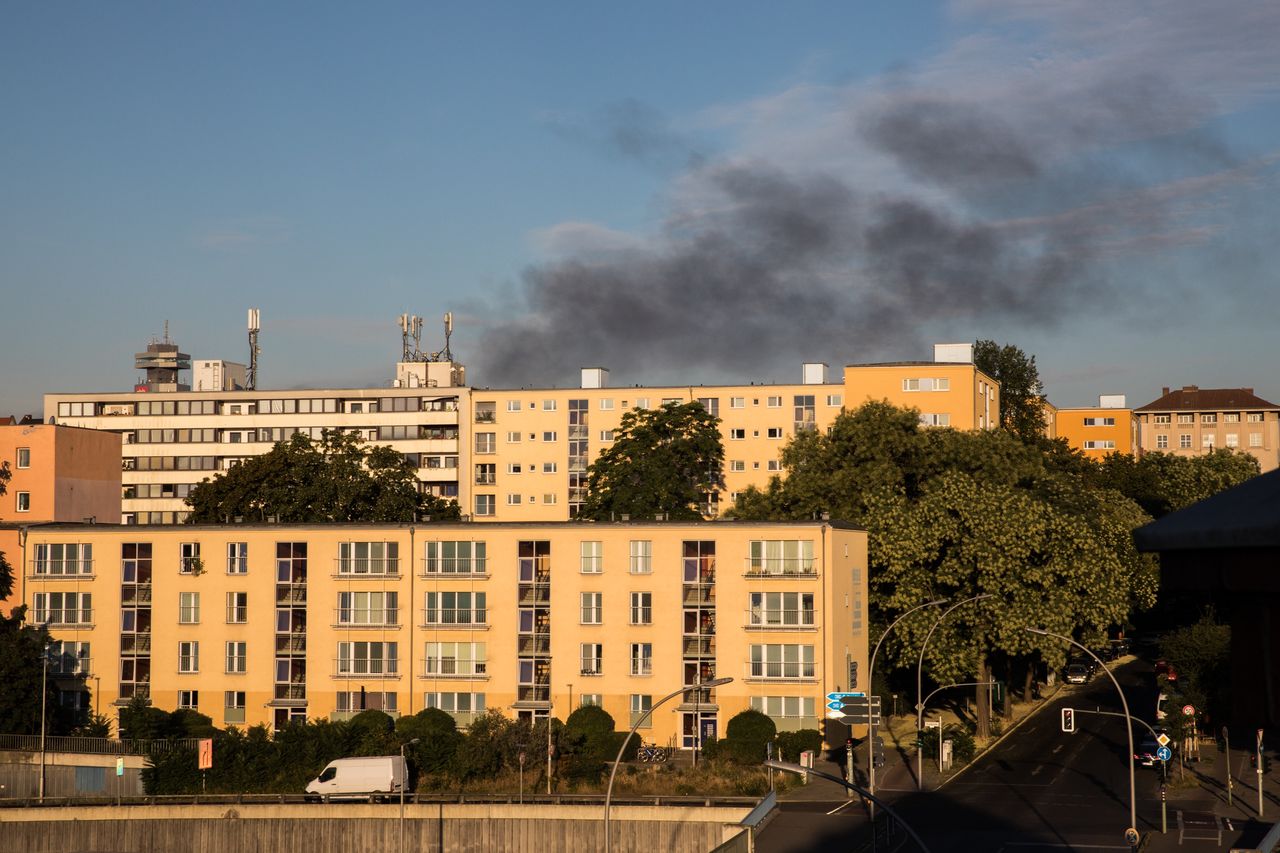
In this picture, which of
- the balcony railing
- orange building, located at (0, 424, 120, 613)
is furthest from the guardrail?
orange building, located at (0, 424, 120, 613)

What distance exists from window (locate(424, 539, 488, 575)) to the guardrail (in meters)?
17.8

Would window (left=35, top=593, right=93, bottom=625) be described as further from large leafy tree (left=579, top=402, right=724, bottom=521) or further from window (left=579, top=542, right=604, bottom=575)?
large leafy tree (left=579, top=402, right=724, bottom=521)

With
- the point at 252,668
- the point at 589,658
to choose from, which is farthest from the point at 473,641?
the point at 252,668

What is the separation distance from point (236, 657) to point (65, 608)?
11.6 metres

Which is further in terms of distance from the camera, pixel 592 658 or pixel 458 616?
pixel 458 616

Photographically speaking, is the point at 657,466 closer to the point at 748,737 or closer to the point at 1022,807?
the point at 748,737

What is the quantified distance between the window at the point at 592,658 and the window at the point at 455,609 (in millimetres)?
6398

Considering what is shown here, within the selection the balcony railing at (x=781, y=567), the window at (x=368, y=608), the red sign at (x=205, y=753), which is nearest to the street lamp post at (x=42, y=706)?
the red sign at (x=205, y=753)

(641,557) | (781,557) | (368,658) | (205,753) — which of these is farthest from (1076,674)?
(205,753)

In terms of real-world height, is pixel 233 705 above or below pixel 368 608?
below

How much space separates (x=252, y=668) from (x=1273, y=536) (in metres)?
95.1

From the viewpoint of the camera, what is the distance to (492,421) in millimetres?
165500

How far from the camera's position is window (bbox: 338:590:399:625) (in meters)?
94.8

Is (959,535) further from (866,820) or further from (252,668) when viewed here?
(252,668)
